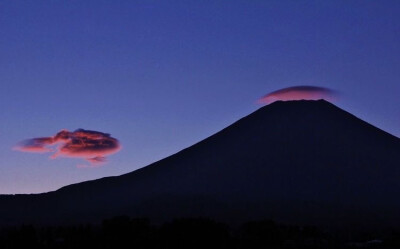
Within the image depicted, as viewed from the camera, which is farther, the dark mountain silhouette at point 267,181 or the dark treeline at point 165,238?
the dark mountain silhouette at point 267,181

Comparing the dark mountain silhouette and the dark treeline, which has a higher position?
the dark mountain silhouette

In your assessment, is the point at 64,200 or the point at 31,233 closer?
the point at 31,233

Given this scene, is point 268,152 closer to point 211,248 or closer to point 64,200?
point 64,200

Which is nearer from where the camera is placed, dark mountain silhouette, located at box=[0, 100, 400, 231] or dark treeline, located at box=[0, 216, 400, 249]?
dark treeline, located at box=[0, 216, 400, 249]

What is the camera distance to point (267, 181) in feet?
382

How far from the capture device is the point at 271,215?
97438 millimetres

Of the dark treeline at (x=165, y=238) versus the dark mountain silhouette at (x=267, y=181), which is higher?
the dark mountain silhouette at (x=267, y=181)

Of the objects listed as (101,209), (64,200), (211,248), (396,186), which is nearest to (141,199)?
(101,209)

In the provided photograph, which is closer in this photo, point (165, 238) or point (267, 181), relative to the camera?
point (165, 238)

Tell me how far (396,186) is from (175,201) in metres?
34.6

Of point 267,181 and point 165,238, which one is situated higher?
point 267,181

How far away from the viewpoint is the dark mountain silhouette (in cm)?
10394

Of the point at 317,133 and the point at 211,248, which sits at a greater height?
the point at 317,133

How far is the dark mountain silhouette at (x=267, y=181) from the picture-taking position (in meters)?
104
